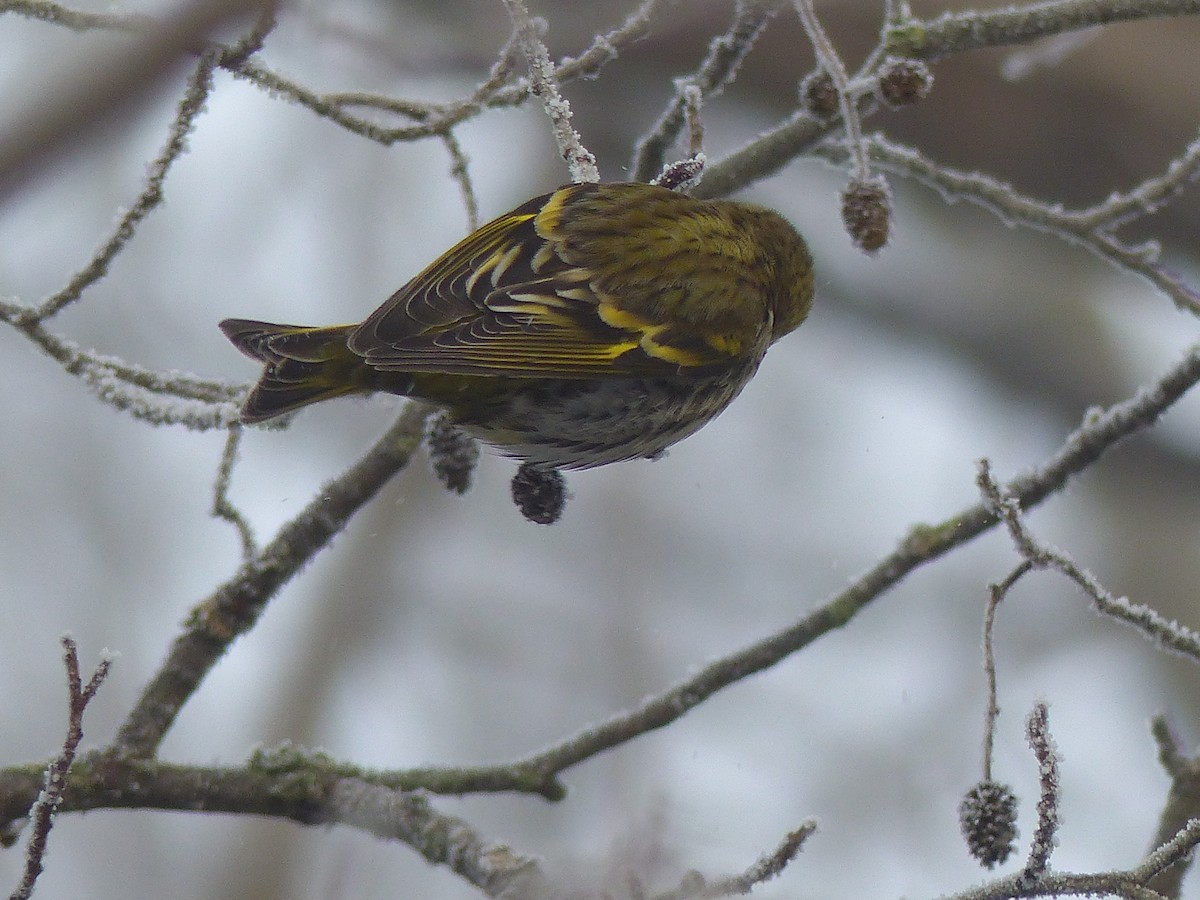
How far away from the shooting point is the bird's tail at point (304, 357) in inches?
94.0

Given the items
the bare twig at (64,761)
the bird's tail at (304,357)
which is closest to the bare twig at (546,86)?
the bird's tail at (304,357)

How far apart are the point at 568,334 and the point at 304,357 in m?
0.45

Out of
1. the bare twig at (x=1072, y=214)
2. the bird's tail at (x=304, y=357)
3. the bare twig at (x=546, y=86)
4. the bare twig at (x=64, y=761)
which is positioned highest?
the bare twig at (x=1072, y=214)

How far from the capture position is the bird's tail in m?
2.39

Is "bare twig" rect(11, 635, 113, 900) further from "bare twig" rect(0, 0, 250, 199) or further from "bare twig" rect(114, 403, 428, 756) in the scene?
"bare twig" rect(0, 0, 250, 199)

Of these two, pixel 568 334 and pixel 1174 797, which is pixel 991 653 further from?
pixel 568 334

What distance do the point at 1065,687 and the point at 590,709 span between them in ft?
7.32

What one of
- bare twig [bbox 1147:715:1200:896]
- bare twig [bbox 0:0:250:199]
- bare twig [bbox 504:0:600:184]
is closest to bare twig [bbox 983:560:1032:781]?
bare twig [bbox 1147:715:1200:896]

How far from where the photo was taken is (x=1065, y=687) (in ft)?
22.2

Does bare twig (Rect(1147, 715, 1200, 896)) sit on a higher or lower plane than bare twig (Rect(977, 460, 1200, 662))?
lower

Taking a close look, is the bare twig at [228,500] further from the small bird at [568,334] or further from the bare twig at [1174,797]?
the bare twig at [1174,797]

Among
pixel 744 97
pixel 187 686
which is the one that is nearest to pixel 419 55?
pixel 187 686

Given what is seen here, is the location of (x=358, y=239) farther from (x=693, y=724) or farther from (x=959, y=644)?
(x=959, y=644)

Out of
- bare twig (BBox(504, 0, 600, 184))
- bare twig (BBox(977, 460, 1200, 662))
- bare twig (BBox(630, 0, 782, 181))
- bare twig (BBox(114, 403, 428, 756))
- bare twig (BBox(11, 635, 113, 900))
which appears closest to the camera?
bare twig (BBox(11, 635, 113, 900))
